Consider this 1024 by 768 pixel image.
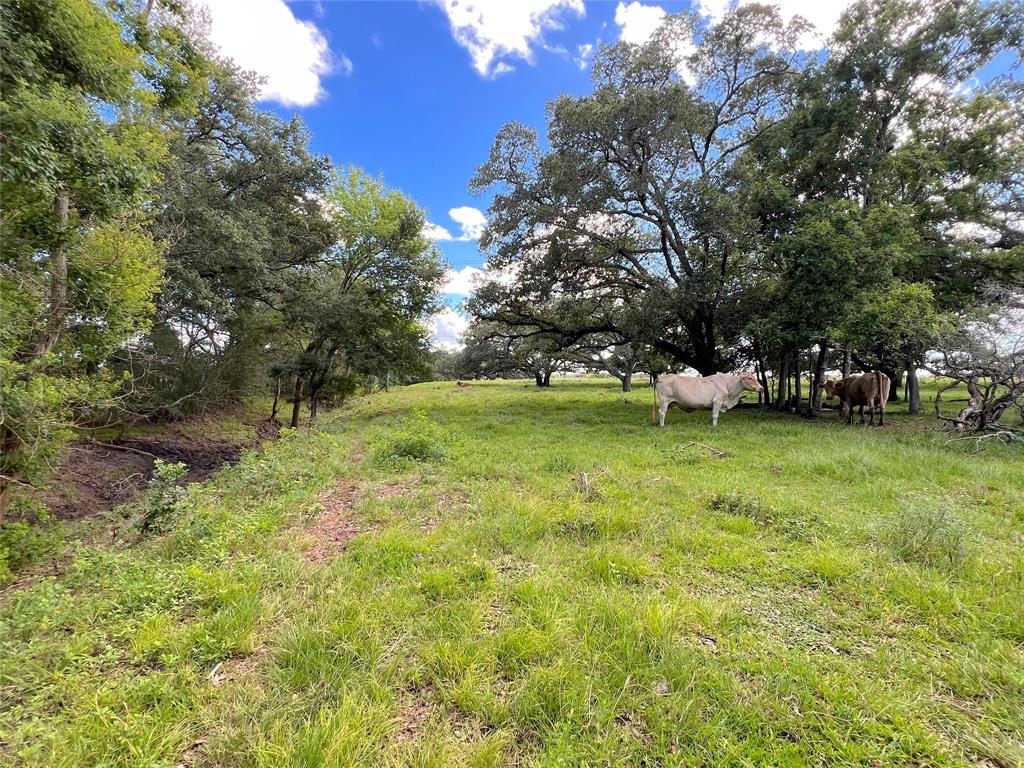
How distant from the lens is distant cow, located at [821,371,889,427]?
10578 mm

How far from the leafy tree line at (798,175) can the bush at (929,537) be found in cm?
672

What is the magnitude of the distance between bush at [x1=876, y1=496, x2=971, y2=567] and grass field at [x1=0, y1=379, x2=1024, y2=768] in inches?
0.8

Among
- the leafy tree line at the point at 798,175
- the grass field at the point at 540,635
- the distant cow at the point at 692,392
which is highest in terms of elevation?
the leafy tree line at the point at 798,175

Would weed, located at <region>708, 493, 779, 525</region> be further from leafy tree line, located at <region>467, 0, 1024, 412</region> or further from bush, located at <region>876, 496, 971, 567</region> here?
leafy tree line, located at <region>467, 0, 1024, 412</region>

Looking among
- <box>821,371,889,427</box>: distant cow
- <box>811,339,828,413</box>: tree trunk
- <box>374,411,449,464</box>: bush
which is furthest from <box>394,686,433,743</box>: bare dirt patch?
<box>811,339,828,413</box>: tree trunk

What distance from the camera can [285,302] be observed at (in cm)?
1326

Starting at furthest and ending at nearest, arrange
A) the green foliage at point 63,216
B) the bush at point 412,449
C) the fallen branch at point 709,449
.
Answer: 1. the bush at point 412,449
2. the fallen branch at point 709,449
3. the green foliage at point 63,216

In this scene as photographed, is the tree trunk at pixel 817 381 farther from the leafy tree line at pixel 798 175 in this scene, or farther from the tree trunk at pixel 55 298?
the tree trunk at pixel 55 298

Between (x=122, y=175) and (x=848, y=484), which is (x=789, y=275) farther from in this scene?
(x=122, y=175)

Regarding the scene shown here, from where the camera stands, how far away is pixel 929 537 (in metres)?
3.47

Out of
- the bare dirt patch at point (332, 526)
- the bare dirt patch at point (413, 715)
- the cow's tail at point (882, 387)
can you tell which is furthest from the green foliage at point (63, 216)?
the cow's tail at point (882, 387)

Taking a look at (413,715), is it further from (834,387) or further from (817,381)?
(834,387)

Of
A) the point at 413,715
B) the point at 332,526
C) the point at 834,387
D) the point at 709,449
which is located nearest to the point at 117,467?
the point at 332,526

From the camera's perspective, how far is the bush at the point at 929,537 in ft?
11.0
